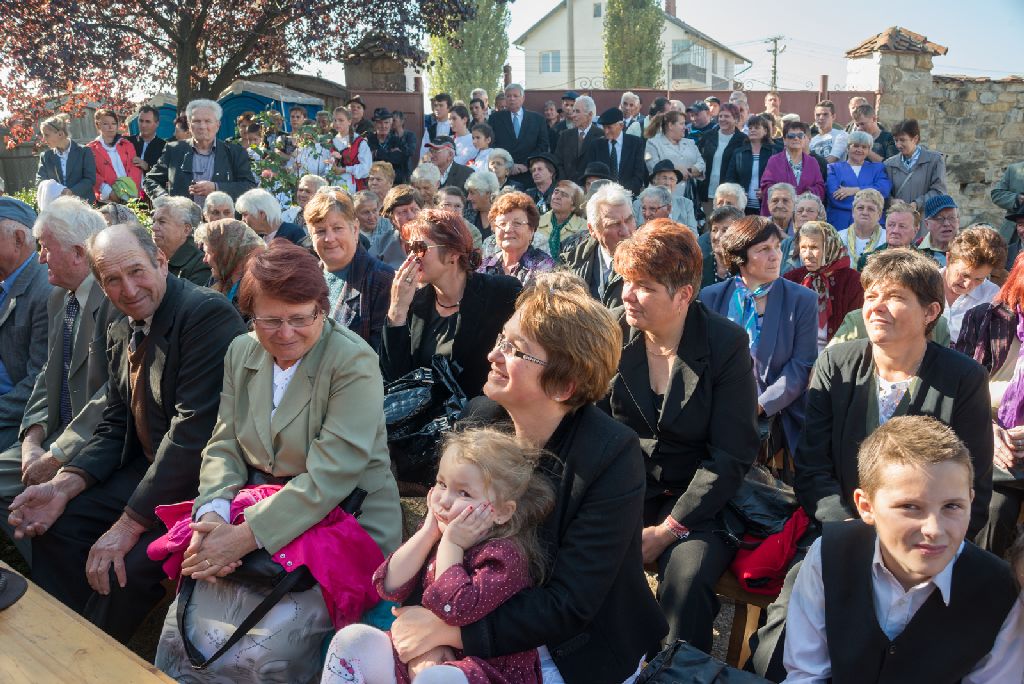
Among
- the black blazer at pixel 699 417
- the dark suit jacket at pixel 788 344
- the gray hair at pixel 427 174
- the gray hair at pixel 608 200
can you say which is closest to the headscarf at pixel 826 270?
the dark suit jacket at pixel 788 344

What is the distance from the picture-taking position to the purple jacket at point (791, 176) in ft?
29.9

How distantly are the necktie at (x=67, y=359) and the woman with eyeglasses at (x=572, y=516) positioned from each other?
2479 mm

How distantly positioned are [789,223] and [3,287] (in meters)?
6.06

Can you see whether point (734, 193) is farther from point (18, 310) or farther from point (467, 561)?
point (467, 561)

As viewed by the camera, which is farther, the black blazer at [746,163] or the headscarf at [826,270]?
the black blazer at [746,163]

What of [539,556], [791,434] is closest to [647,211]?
[791,434]

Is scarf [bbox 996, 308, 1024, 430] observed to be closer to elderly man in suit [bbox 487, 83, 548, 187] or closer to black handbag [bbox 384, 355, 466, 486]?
black handbag [bbox 384, 355, 466, 486]

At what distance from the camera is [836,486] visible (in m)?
3.12

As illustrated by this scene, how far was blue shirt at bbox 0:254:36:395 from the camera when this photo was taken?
14.9 ft

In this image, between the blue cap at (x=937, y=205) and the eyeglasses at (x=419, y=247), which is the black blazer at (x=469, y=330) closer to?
the eyeglasses at (x=419, y=247)

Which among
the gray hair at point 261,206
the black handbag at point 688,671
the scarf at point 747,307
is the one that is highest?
the gray hair at point 261,206

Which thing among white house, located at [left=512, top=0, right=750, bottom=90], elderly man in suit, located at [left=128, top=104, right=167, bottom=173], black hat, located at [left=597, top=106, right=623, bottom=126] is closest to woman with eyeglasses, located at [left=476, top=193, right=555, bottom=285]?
black hat, located at [left=597, top=106, right=623, bottom=126]

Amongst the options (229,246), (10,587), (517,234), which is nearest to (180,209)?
(229,246)

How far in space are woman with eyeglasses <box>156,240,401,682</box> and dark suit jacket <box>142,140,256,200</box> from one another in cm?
566
